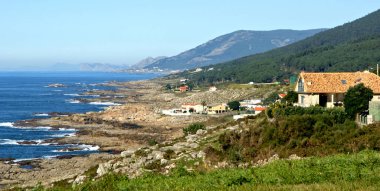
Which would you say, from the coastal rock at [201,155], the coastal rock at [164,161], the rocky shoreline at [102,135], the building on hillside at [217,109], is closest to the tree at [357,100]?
the coastal rock at [201,155]

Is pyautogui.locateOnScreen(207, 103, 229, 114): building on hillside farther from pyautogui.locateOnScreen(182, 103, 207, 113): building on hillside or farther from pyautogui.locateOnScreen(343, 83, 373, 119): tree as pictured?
pyautogui.locateOnScreen(343, 83, 373, 119): tree

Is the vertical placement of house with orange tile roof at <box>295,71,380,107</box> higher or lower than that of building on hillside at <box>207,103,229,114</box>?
higher

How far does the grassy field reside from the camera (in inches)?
501

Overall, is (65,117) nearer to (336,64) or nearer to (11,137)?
(11,137)

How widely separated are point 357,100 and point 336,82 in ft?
17.8

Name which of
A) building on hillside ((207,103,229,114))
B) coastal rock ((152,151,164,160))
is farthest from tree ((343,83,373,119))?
building on hillside ((207,103,229,114))

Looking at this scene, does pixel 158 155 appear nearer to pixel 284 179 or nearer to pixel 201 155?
pixel 201 155

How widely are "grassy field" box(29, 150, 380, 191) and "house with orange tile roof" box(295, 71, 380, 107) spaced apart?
58.7ft

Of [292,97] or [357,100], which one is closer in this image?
[357,100]

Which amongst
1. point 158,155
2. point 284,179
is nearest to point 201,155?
point 158,155

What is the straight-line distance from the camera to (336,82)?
34594 mm

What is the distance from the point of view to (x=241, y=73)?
168 meters

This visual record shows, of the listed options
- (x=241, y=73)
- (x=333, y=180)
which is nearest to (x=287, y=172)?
(x=333, y=180)

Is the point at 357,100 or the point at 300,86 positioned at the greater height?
the point at 300,86
